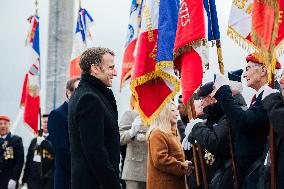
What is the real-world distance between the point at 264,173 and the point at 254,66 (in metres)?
1.26

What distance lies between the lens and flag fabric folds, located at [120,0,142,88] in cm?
904

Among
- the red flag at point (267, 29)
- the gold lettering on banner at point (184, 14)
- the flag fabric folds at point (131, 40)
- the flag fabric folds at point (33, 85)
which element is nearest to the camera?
the red flag at point (267, 29)

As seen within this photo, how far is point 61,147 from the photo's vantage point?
227 inches

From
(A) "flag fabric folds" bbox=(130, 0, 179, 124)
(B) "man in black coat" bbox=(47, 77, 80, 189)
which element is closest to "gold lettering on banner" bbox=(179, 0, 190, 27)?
(A) "flag fabric folds" bbox=(130, 0, 179, 124)

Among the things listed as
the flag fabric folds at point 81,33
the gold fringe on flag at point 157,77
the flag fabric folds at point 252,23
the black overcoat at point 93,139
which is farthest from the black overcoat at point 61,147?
the flag fabric folds at point 81,33

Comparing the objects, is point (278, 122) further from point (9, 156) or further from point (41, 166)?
point (9, 156)

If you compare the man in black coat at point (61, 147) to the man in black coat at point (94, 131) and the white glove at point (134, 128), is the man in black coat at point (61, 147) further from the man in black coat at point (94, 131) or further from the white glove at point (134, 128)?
the white glove at point (134, 128)

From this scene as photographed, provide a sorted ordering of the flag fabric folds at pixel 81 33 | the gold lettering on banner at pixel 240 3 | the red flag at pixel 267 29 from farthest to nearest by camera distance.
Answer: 1. the flag fabric folds at pixel 81 33
2. the gold lettering on banner at pixel 240 3
3. the red flag at pixel 267 29

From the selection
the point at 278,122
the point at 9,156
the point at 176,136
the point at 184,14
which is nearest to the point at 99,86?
the point at 278,122

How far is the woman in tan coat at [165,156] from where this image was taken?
20.7ft

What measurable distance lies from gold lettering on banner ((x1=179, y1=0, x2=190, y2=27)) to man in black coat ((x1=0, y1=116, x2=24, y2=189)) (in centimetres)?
551

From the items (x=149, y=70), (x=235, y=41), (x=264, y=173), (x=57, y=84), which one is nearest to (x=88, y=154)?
(x=264, y=173)

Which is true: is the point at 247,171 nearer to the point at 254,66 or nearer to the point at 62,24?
the point at 254,66

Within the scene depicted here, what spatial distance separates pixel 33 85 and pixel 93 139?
7327 millimetres
